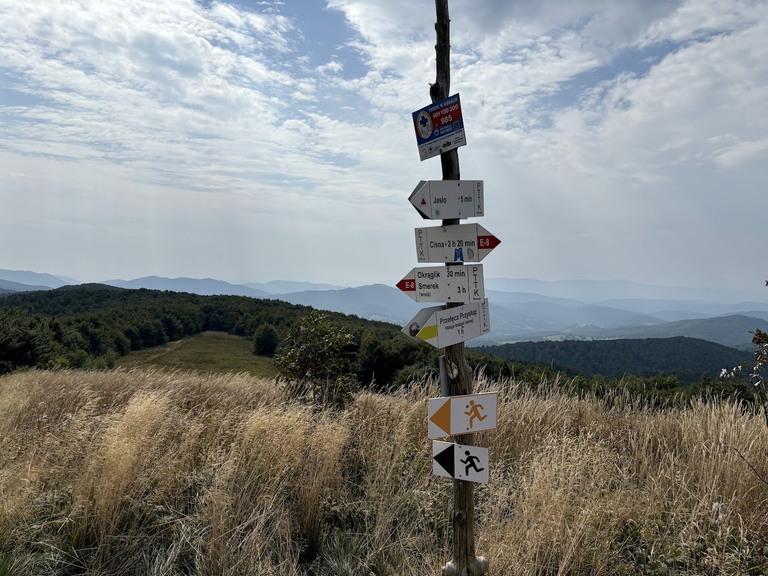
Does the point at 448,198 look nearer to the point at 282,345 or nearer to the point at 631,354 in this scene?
the point at 282,345

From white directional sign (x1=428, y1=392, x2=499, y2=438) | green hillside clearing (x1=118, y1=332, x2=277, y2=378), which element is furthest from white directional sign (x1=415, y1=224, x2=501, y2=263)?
green hillside clearing (x1=118, y1=332, x2=277, y2=378)

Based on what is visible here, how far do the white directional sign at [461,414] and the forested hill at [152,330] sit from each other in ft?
14.3

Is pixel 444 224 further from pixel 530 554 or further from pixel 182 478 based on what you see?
pixel 182 478

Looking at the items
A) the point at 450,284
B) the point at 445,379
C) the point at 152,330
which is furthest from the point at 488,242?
the point at 152,330

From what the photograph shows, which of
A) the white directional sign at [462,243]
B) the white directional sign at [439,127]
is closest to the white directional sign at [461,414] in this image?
the white directional sign at [462,243]

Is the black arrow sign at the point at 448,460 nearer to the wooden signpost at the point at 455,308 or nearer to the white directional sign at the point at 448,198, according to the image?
the wooden signpost at the point at 455,308

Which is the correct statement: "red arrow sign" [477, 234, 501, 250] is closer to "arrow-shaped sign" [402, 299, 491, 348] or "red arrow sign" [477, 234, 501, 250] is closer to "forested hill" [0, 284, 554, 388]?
"arrow-shaped sign" [402, 299, 491, 348]

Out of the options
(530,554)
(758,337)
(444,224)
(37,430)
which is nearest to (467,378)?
(444,224)

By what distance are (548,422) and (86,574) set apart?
4.95 m

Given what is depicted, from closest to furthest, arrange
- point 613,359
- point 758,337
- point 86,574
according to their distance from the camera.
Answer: point 86,574, point 758,337, point 613,359

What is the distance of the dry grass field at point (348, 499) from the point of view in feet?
10.9

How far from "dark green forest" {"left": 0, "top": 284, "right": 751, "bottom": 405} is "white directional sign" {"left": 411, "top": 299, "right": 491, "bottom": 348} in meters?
4.59

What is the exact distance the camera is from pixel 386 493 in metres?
4.18

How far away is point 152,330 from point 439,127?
35.4 metres
